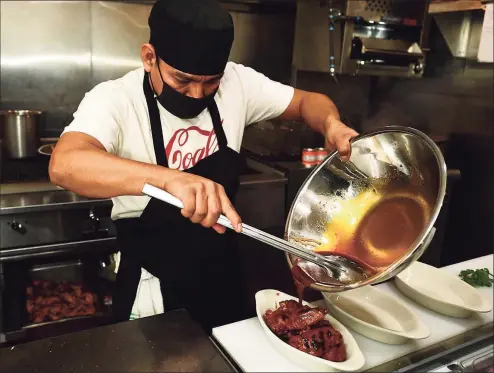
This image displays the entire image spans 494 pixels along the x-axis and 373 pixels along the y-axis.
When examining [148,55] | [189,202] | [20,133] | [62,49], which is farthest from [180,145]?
[62,49]

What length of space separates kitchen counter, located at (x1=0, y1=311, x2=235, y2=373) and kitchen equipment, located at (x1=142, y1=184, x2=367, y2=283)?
0.22 meters

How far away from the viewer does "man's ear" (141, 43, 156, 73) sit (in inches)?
44.5

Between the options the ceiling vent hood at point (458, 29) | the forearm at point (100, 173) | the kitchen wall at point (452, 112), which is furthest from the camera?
the ceiling vent hood at point (458, 29)

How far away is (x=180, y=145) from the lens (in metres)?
1.24

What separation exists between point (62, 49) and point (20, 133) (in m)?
0.54

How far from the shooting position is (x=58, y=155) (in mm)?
964

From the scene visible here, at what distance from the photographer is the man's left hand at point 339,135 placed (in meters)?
1.08

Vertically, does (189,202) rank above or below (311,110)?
below

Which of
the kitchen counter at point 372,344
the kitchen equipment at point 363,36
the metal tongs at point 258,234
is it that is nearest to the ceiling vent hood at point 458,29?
the kitchen equipment at point 363,36

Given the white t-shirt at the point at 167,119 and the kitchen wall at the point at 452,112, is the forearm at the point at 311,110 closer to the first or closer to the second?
the white t-shirt at the point at 167,119

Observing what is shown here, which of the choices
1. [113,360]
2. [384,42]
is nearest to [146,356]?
[113,360]

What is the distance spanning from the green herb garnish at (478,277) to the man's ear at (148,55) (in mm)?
937

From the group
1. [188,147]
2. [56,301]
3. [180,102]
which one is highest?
[180,102]

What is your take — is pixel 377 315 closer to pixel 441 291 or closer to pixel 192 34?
pixel 441 291
